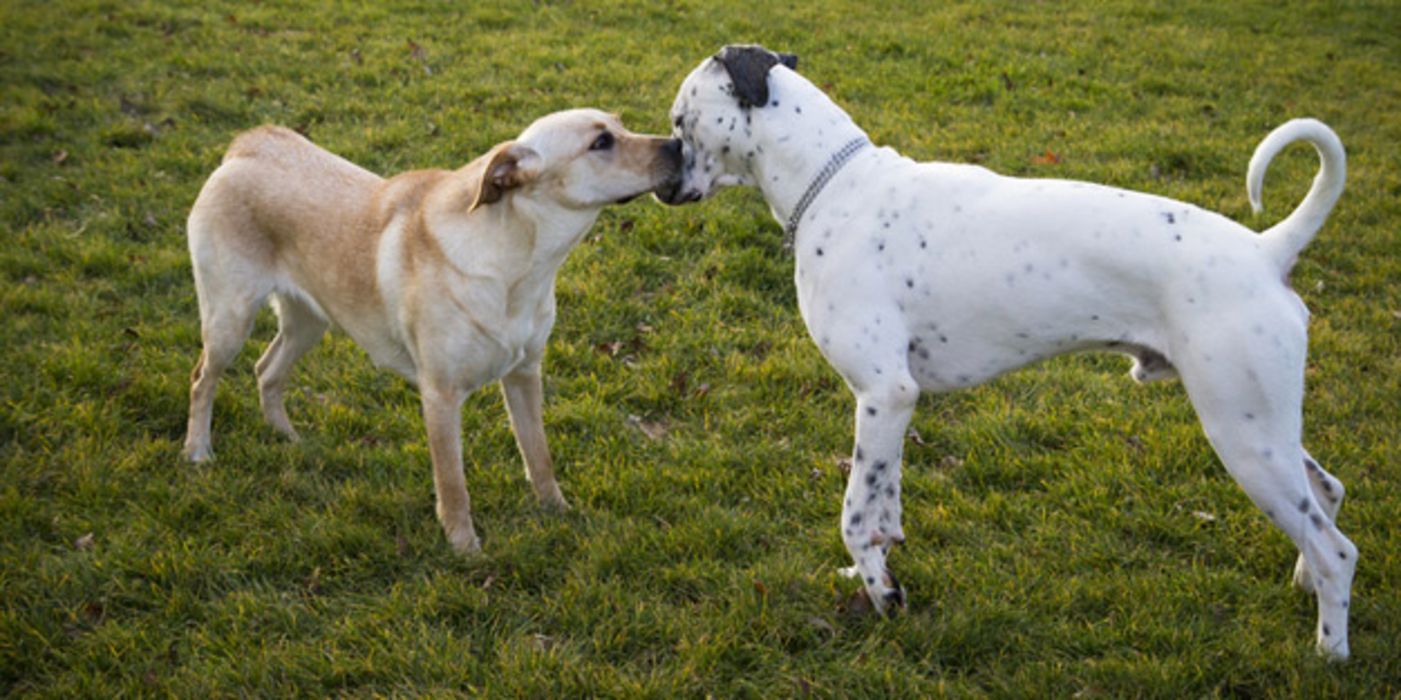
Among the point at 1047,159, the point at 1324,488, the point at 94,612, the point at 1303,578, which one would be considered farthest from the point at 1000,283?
the point at 1047,159

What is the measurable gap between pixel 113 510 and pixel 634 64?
7.73 metres

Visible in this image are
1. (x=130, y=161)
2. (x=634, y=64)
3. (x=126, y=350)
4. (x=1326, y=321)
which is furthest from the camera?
(x=634, y=64)

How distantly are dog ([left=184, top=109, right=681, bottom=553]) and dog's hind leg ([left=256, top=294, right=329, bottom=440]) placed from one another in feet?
0.05

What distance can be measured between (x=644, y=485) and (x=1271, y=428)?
8.90ft

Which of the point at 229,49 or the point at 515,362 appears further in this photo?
the point at 229,49

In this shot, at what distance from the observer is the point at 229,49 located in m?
A: 11.6

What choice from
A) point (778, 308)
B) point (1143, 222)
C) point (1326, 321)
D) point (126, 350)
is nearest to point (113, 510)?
point (126, 350)

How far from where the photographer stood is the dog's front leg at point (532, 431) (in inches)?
198

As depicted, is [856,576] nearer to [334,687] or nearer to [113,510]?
[334,687]

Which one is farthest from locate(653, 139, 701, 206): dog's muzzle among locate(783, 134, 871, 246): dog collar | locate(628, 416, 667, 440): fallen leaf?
locate(628, 416, 667, 440): fallen leaf

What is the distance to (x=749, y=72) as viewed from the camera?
169 inches

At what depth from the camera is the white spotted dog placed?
11.8ft

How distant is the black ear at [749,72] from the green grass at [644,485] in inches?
73.3

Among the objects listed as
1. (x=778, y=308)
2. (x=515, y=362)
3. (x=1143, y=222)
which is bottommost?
(x=778, y=308)
